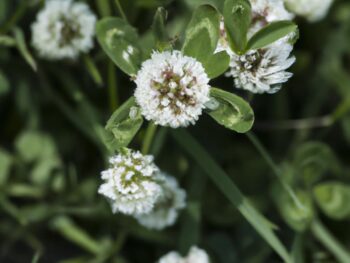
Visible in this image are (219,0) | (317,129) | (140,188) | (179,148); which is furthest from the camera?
(317,129)

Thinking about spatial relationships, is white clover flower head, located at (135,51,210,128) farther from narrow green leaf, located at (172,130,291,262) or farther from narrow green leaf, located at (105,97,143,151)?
narrow green leaf, located at (172,130,291,262)

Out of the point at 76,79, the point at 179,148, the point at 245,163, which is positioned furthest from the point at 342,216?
the point at 76,79

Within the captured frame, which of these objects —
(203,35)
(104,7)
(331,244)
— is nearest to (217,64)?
(203,35)

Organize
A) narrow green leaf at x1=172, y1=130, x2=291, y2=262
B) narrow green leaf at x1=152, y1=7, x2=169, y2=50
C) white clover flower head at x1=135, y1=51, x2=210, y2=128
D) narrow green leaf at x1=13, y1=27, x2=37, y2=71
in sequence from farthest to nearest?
narrow green leaf at x1=13, y1=27, x2=37, y2=71
narrow green leaf at x1=172, y1=130, x2=291, y2=262
narrow green leaf at x1=152, y1=7, x2=169, y2=50
white clover flower head at x1=135, y1=51, x2=210, y2=128

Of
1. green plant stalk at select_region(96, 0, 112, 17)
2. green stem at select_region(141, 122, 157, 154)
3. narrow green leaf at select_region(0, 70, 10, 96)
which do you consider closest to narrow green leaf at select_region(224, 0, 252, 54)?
green stem at select_region(141, 122, 157, 154)

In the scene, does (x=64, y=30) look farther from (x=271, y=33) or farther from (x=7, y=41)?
(x=271, y=33)

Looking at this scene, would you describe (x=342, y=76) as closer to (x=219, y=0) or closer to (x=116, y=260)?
(x=219, y=0)
